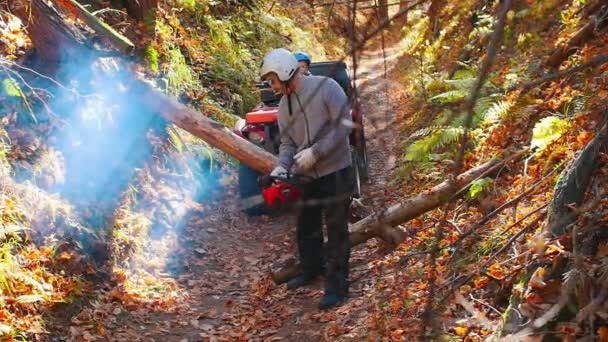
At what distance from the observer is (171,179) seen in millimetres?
8516

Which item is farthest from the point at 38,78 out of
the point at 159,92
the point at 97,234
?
the point at 97,234

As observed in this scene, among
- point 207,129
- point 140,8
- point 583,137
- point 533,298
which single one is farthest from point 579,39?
point 140,8

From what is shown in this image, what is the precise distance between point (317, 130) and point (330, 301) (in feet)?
5.21

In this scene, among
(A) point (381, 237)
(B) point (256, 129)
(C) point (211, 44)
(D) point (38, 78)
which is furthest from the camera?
(C) point (211, 44)

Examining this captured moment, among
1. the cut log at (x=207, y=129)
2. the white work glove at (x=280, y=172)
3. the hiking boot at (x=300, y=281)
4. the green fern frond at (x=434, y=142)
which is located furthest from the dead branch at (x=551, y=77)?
the green fern frond at (x=434, y=142)

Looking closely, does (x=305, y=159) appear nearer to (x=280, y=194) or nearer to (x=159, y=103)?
(x=280, y=194)

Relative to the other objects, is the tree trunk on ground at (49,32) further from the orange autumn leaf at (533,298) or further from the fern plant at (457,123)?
the orange autumn leaf at (533,298)

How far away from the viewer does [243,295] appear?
6535 mm

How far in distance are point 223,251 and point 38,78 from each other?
298cm

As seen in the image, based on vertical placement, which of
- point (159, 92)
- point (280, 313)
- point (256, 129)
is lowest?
point (280, 313)

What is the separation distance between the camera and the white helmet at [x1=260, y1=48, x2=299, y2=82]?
545 cm

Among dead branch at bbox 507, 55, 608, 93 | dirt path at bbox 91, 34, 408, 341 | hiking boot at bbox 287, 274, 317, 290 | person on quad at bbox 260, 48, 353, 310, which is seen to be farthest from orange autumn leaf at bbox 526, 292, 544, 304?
hiking boot at bbox 287, 274, 317, 290

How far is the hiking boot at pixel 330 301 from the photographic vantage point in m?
5.70

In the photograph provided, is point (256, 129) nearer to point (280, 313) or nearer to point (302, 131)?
point (302, 131)
